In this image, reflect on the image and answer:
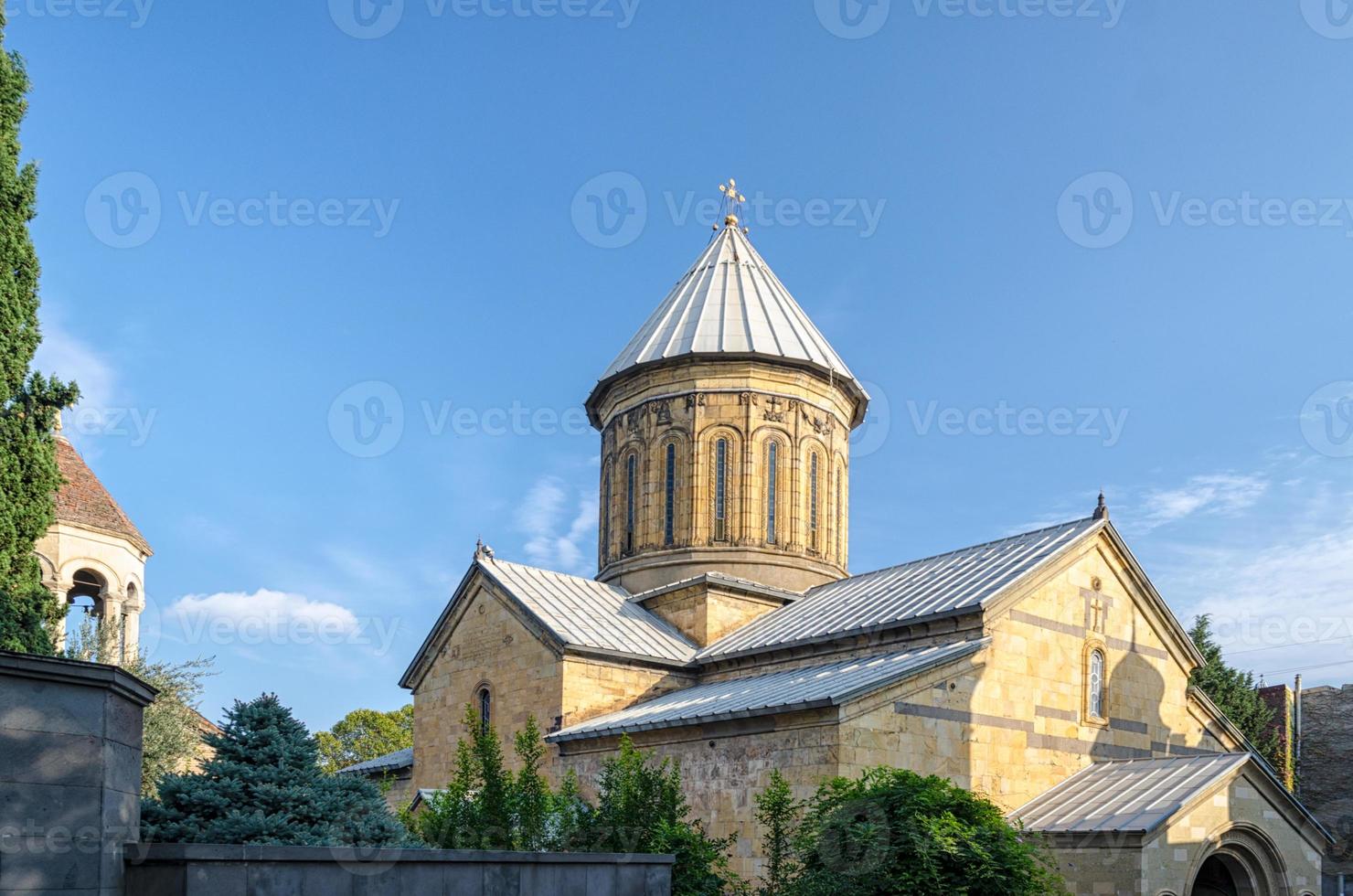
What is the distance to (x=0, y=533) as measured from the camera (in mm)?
11422

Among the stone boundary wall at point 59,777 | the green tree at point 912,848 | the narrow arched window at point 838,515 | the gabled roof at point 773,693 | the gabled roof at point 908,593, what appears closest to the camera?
the stone boundary wall at point 59,777

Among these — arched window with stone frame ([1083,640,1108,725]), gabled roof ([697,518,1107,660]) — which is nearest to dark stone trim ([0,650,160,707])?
gabled roof ([697,518,1107,660])

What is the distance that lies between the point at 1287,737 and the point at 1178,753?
12.1 meters

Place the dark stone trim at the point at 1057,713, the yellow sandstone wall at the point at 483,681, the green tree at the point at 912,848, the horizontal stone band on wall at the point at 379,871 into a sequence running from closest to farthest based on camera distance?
1. the horizontal stone band on wall at the point at 379,871
2. the green tree at the point at 912,848
3. the dark stone trim at the point at 1057,713
4. the yellow sandstone wall at the point at 483,681

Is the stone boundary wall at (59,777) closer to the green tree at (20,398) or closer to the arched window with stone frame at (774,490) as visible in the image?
the green tree at (20,398)

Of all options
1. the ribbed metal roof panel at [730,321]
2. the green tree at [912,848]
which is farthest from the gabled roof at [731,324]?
the green tree at [912,848]

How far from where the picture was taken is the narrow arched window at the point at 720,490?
2116 centimetres

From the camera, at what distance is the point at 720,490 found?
2133cm

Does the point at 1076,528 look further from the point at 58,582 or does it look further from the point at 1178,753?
the point at 58,582

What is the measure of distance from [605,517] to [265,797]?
1391 cm

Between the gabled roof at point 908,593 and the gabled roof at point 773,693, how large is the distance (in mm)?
566

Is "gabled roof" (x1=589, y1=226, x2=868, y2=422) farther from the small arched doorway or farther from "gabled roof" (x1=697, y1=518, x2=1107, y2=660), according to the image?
the small arched doorway

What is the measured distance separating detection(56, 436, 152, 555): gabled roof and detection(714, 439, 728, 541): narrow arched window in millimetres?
9832

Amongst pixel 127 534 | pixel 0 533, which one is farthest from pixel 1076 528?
pixel 127 534
